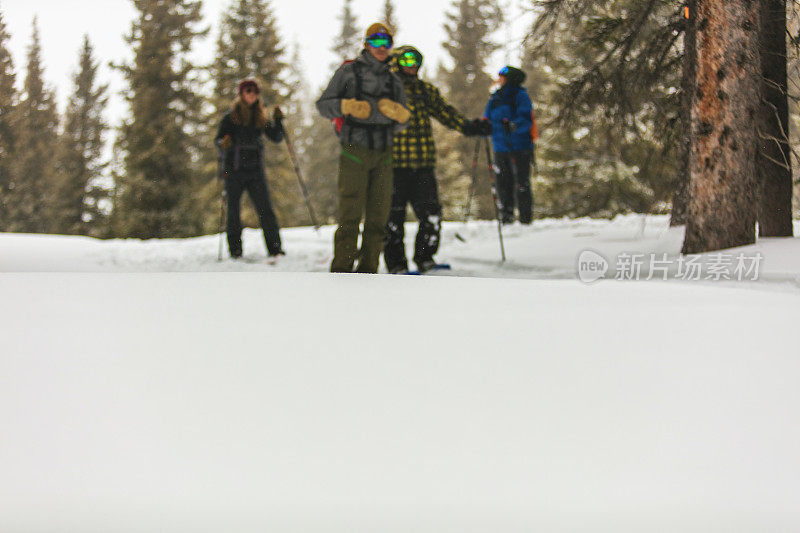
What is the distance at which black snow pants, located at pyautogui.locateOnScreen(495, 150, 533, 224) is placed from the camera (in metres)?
8.38

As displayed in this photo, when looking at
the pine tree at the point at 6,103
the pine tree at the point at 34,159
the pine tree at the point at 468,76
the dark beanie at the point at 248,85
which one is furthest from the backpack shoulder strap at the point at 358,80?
the pine tree at the point at 468,76

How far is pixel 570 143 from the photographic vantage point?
15.3 meters

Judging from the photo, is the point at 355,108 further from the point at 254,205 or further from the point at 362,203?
the point at 254,205

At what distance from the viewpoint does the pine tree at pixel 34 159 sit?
18.8 meters

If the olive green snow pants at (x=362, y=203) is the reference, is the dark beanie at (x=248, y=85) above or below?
above

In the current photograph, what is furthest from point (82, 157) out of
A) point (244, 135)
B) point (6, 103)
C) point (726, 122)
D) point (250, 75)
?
point (726, 122)

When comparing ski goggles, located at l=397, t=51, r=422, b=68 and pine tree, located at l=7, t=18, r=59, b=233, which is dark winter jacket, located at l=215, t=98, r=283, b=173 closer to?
ski goggles, located at l=397, t=51, r=422, b=68

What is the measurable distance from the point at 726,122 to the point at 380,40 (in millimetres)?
2748

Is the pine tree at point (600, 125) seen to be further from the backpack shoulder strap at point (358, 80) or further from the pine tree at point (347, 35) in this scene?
the pine tree at point (347, 35)

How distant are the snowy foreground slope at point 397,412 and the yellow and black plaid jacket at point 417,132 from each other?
230 centimetres

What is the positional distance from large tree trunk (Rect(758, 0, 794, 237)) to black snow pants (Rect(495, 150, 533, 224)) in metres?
3.67

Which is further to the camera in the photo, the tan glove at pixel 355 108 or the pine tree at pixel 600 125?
the pine tree at pixel 600 125

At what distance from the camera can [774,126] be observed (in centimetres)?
494

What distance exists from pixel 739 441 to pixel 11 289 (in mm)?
3485
